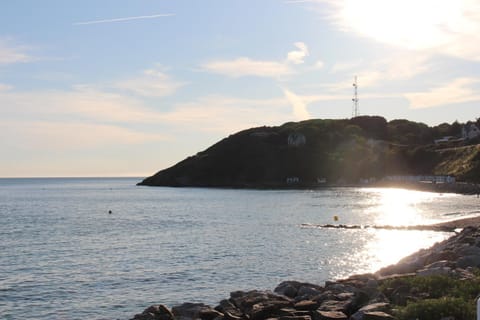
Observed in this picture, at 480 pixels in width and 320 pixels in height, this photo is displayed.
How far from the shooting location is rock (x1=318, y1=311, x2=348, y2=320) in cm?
1984

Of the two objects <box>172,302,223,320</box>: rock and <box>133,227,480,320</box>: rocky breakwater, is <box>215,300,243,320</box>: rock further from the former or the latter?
<box>172,302,223,320</box>: rock

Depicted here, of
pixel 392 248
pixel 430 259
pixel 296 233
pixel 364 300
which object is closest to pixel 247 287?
pixel 430 259

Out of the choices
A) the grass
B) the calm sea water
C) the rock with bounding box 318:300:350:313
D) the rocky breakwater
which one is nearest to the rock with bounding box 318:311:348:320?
the rocky breakwater

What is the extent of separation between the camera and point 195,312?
23734 mm

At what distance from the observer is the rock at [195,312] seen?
23156mm

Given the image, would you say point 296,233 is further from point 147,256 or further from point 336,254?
point 147,256

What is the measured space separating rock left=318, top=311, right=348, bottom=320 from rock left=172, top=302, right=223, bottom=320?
14.5 ft

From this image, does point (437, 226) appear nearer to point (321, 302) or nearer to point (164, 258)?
point (164, 258)

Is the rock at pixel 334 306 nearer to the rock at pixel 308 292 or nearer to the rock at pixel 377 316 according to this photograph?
the rock at pixel 377 316

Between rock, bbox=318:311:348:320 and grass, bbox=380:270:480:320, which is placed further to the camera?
rock, bbox=318:311:348:320

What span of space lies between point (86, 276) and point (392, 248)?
28591 mm

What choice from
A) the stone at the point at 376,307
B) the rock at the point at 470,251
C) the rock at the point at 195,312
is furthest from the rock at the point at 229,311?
the rock at the point at 470,251

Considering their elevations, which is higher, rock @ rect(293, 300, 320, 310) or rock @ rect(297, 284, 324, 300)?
rock @ rect(293, 300, 320, 310)

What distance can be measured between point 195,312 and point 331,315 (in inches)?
249
